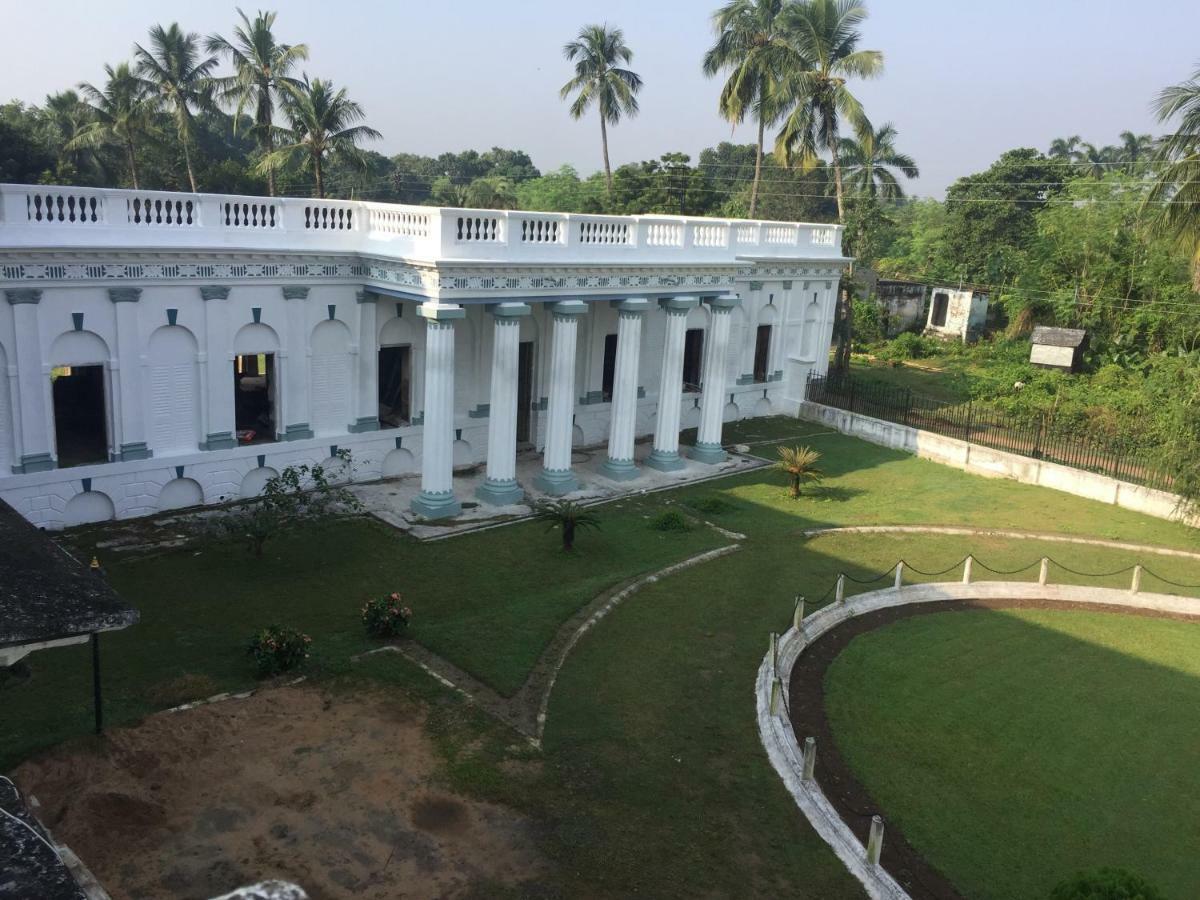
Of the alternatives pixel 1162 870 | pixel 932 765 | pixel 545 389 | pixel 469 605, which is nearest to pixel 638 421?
pixel 545 389

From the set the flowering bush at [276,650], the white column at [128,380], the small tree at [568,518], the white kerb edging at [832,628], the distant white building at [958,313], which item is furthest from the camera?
the distant white building at [958,313]

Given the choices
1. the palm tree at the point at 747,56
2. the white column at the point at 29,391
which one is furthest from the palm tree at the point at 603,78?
the white column at the point at 29,391

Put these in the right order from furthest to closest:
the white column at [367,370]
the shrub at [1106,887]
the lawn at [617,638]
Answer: the white column at [367,370] < the lawn at [617,638] < the shrub at [1106,887]

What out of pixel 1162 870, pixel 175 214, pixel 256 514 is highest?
pixel 175 214

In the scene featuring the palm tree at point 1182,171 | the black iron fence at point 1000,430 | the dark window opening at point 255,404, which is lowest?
the black iron fence at point 1000,430

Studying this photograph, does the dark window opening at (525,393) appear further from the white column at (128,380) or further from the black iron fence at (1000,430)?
the black iron fence at (1000,430)

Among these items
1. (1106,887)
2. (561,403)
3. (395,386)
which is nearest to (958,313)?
(561,403)

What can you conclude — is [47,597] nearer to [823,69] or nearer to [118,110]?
[823,69]

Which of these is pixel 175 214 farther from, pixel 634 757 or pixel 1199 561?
pixel 1199 561
